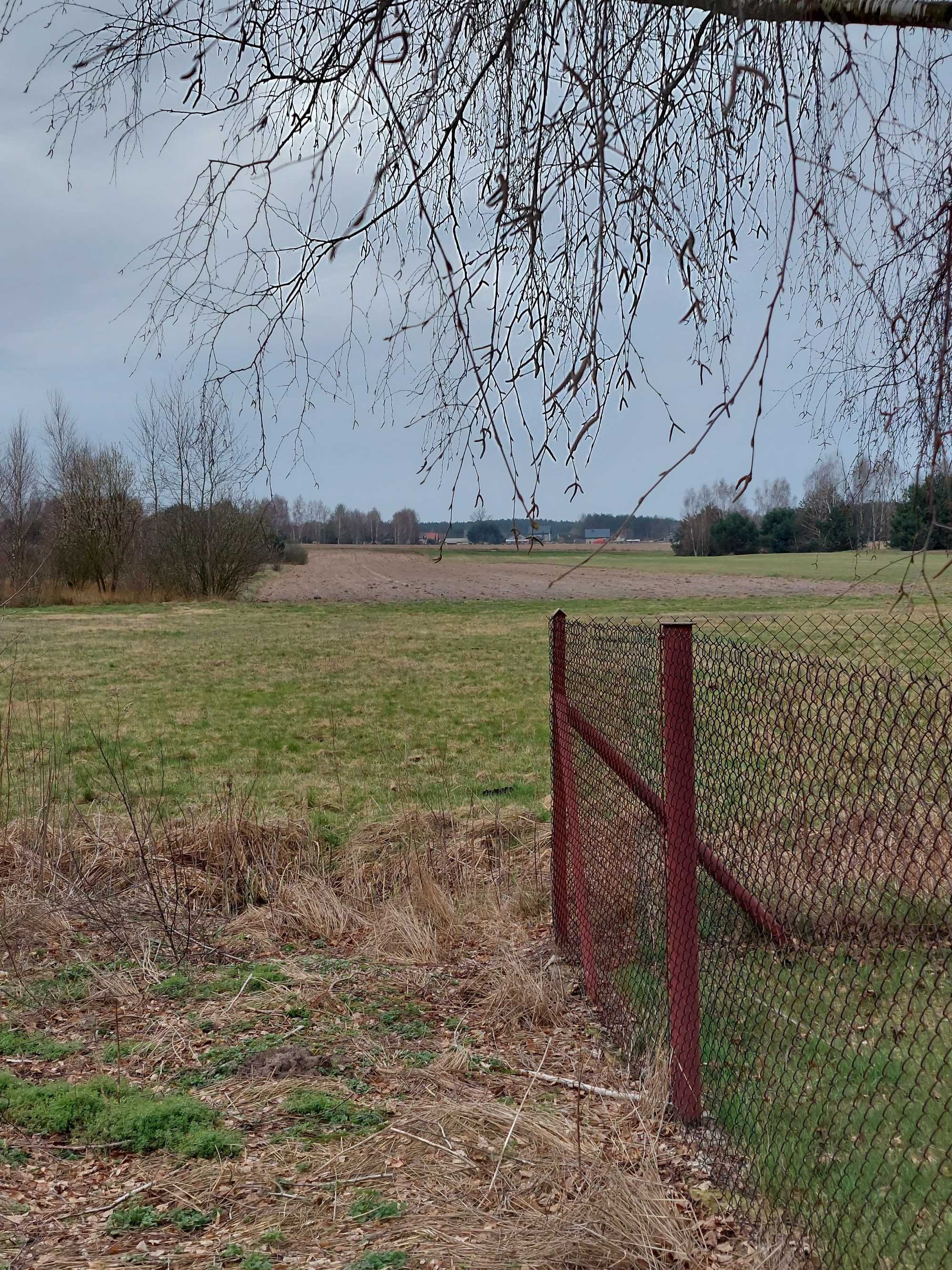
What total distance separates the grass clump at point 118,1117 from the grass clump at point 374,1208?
0.53 meters

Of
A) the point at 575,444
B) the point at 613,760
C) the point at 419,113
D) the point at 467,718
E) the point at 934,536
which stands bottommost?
the point at 467,718

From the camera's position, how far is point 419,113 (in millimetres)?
2855

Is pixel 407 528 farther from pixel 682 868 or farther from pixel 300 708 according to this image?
pixel 300 708

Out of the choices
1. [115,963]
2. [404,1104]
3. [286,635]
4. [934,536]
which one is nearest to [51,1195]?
[404,1104]

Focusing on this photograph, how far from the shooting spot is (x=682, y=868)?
353cm

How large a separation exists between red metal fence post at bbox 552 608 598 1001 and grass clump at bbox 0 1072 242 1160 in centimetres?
178

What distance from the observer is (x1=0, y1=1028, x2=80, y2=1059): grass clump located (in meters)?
4.04

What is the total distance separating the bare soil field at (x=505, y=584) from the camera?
39.6 meters

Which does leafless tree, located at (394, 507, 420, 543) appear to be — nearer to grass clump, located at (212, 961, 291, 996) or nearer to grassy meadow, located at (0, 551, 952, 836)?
grassy meadow, located at (0, 551, 952, 836)

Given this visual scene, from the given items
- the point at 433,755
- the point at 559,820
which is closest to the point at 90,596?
the point at 433,755

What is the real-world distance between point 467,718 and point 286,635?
13442 mm

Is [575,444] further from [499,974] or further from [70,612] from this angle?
[70,612]

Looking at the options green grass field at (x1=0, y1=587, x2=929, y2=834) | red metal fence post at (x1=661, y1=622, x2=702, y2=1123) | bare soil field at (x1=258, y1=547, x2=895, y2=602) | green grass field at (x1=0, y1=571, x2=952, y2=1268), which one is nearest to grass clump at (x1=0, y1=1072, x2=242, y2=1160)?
red metal fence post at (x1=661, y1=622, x2=702, y2=1123)

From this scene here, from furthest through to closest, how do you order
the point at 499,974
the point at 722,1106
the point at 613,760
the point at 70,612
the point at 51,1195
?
the point at 70,612 < the point at 499,974 < the point at 613,760 < the point at 722,1106 < the point at 51,1195
